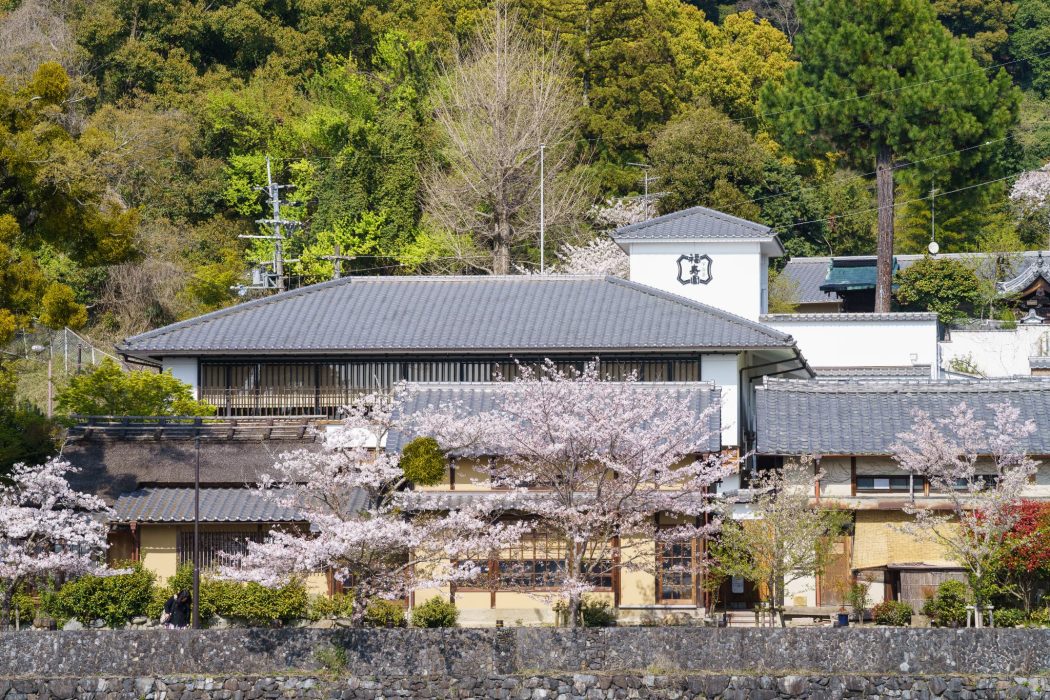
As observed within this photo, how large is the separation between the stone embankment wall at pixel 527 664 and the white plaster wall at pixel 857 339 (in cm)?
2021

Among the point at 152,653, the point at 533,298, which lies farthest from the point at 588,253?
the point at 152,653

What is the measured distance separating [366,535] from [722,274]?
1741cm

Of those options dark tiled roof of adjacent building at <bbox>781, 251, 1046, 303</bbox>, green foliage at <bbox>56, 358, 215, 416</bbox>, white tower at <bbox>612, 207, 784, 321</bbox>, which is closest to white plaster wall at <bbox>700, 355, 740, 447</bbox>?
white tower at <bbox>612, 207, 784, 321</bbox>

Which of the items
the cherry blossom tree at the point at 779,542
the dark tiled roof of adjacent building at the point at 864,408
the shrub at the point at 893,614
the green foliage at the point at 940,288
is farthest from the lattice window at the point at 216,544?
the green foliage at the point at 940,288

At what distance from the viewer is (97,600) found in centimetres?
2648

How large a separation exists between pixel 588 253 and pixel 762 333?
60.8 ft

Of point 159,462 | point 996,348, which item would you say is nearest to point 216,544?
point 159,462

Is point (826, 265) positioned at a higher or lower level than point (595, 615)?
higher

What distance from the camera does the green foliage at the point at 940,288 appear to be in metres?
49.0

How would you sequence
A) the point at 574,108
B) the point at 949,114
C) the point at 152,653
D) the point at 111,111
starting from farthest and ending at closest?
the point at 574,108, the point at 111,111, the point at 949,114, the point at 152,653

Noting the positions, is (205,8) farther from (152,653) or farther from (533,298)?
(152,653)

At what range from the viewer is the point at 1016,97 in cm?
5072

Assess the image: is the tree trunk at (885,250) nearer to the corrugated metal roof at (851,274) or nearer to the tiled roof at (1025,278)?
the corrugated metal roof at (851,274)

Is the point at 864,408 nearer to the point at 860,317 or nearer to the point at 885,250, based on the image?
the point at 860,317
